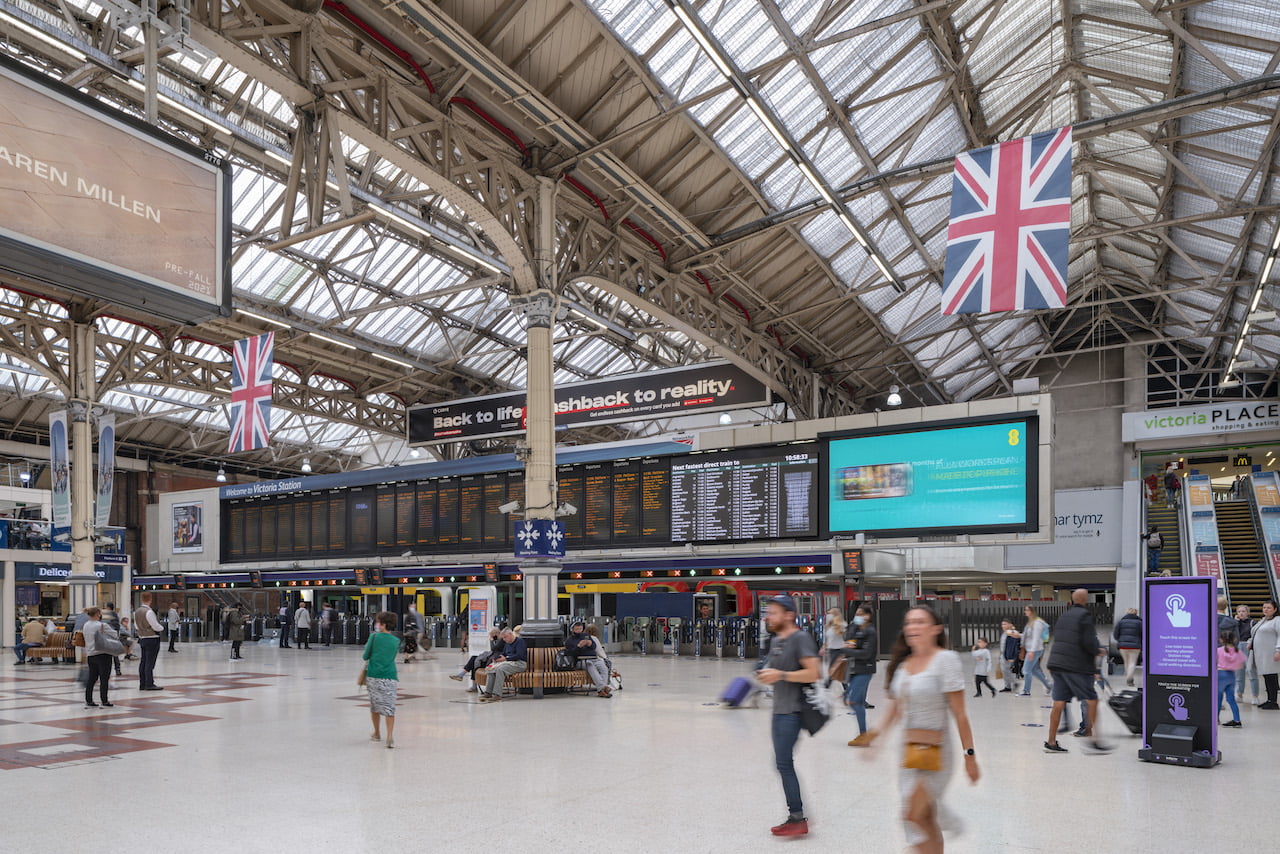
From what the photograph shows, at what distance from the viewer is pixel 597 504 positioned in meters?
26.2

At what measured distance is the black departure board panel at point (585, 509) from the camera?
2356 centimetres

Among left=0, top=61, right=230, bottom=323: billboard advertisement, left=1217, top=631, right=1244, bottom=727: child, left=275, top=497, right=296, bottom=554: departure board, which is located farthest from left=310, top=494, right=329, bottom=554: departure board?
left=1217, top=631, right=1244, bottom=727: child

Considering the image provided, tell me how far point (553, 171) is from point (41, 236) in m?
11.4

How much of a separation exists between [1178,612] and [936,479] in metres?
12.7

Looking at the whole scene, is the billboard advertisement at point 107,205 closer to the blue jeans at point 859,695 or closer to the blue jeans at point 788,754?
the blue jeans at point 788,754

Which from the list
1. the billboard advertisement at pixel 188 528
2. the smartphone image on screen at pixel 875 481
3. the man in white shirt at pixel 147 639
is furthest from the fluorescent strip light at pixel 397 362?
the smartphone image on screen at pixel 875 481

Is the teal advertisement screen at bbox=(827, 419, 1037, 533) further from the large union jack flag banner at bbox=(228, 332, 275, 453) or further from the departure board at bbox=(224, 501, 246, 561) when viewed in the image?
the departure board at bbox=(224, 501, 246, 561)

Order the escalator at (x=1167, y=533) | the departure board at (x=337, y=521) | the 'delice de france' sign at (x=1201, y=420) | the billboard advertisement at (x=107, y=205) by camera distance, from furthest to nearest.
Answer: the 'delice de france' sign at (x=1201, y=420), the escalator at (x=1167, y=533), the departure board at (x=337, y=521), the billboard advertisement at (x=107, y=205)

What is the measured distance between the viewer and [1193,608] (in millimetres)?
9055

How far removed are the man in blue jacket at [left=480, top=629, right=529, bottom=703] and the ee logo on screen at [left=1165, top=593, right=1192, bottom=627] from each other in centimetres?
916

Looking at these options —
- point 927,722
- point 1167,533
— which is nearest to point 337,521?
point 1167,533

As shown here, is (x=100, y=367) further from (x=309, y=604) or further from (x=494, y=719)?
(x=494, y=719)

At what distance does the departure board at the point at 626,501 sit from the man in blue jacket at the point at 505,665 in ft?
32.9

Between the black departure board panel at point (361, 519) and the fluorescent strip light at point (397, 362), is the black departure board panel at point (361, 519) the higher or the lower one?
the lower one
